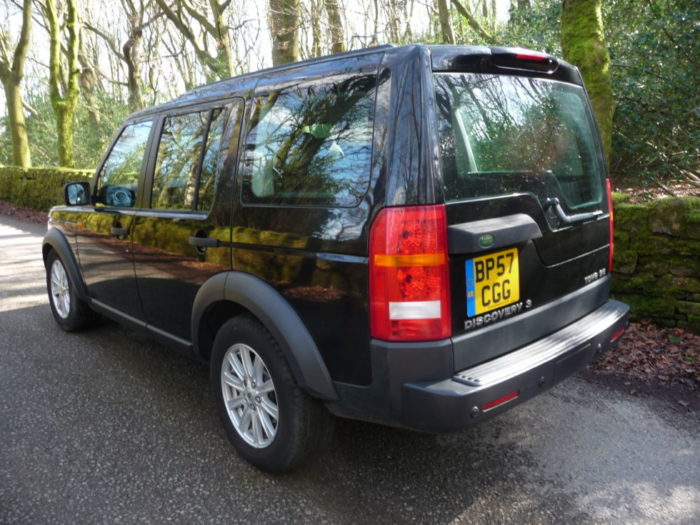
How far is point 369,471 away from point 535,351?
1.02 meters

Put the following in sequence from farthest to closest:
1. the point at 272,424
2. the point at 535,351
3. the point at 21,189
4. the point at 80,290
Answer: the point at 21,189
the point at 80,290
the point at 272,424
the point at 535,351

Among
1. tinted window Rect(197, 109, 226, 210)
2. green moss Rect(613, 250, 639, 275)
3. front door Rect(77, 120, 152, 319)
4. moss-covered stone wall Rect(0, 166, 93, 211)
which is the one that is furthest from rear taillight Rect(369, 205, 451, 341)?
moss-covered stone wall Rect(0, 166, 93, 211)

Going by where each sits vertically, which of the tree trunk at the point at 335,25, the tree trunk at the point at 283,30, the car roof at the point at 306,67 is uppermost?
the tree trunk at the point at 335,25

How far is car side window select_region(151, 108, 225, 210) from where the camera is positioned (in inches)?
119

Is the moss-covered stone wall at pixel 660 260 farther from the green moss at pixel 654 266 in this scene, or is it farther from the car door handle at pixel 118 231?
the car door handle at pixel 118 231

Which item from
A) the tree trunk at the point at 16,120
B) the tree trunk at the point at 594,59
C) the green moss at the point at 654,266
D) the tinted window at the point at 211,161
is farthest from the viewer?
the tree trunk at the point at 16,120

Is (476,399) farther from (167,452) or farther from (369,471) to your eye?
(167,452)

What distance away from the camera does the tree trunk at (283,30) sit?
9.49 metres

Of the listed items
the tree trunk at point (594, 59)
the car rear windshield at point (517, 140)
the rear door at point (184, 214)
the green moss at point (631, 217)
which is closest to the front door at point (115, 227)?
the rear door at point (184, 214)

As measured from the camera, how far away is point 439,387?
211 cm

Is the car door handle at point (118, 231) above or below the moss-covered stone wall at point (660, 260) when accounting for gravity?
above

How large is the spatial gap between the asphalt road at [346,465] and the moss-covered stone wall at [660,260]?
3.81 ft

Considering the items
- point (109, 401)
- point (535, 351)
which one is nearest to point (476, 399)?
point (535, 351)

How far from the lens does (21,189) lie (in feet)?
53.3
